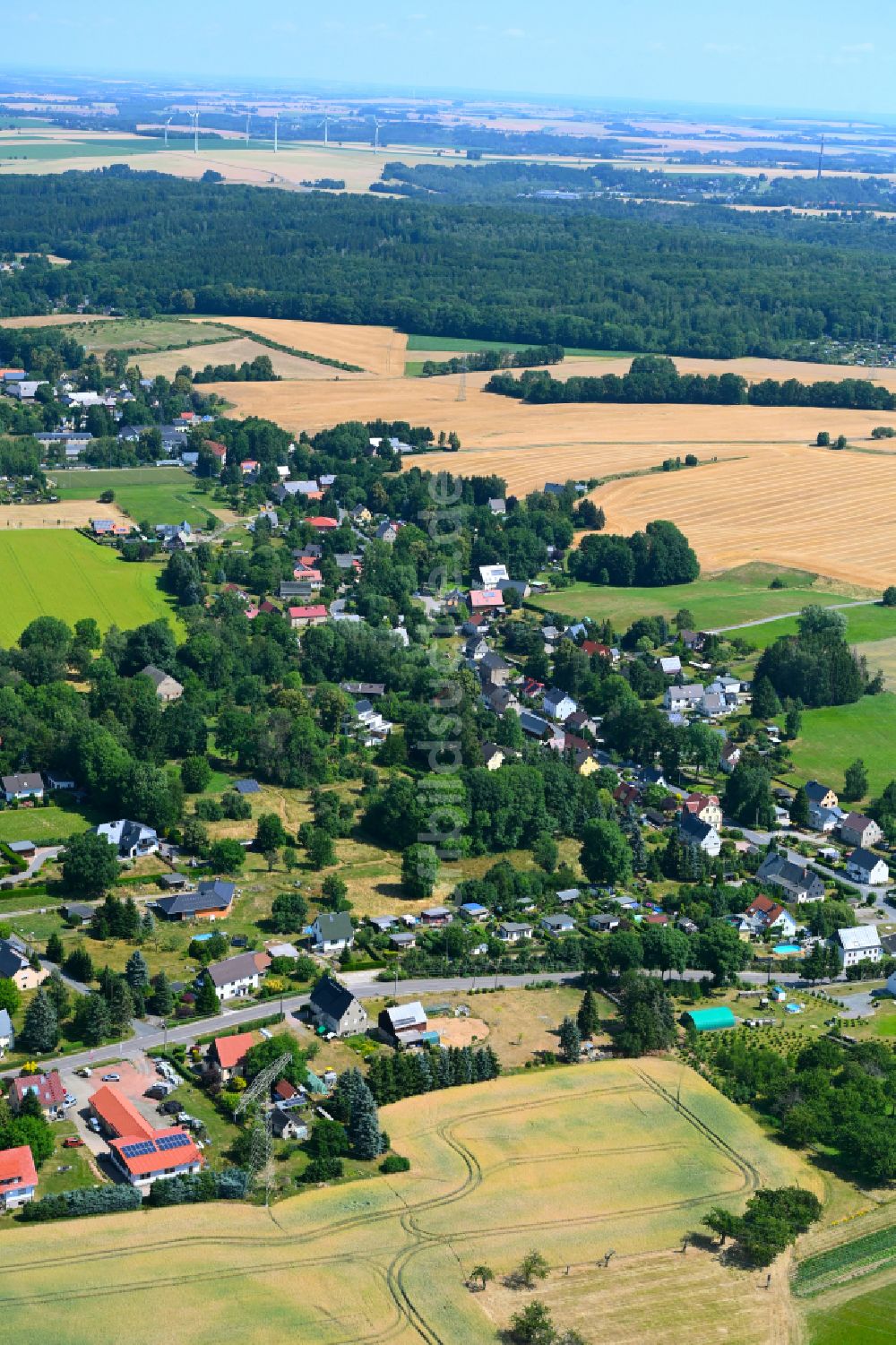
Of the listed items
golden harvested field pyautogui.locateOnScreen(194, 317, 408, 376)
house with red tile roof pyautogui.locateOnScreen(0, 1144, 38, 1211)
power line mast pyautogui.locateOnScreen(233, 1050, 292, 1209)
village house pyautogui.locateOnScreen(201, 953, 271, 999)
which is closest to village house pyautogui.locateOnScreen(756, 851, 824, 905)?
village house pyautogui.locateOnScreen(201, 953, 271, 999)

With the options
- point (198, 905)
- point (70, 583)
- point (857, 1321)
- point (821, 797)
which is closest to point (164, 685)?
point (70, 583)

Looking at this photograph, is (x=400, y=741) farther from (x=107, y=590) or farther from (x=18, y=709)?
(x=107, y=590)

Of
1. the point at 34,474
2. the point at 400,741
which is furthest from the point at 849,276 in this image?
the point at 400,741

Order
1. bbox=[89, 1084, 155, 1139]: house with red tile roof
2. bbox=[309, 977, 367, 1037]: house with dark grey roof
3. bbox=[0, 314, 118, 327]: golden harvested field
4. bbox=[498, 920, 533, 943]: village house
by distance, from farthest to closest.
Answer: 1. bbox=[0, 314, 118, 327]: golden harvested field
2. bbox=[498, 920, 533, 943]: village house
3. bbox=[309, 977, 367, 1037]: house with dark grey roof
4. bbox=[89, 1084, 155, 1139]: house with red tile roof

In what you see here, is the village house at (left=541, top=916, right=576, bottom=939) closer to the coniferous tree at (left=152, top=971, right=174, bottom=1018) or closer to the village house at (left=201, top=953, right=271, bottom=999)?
the village house at (left=201, top=953, right=271, bottom=999)

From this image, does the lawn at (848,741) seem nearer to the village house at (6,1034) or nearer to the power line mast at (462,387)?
the village house at (6,1034)

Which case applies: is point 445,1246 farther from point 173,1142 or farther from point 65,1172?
point 65,1172
